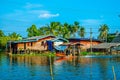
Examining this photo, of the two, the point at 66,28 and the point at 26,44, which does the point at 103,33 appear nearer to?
the point at 66,28

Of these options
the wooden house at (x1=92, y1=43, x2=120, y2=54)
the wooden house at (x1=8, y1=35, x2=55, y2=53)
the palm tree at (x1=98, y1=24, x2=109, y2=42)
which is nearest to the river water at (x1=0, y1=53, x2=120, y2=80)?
the wooden house at (x1=92, y1=43, x2=120, y2=54)

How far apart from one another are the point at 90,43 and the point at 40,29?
25695mm

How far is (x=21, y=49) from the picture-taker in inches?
2419

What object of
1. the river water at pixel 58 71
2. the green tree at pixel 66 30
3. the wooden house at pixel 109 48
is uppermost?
the green tree at pixel 66 30

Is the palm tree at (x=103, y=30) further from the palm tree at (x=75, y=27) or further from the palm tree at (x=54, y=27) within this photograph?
the palm tree at (x=54, y=27)

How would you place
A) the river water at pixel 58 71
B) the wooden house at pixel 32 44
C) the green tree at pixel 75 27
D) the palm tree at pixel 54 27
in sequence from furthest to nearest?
the green tree at pixel 75 27
the palm tree at pixel 54 27
the wooden house at pixel 32 44
the river water at pixel 58 71

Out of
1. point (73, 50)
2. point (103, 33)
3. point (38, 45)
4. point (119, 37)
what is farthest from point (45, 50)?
point (103, 33)

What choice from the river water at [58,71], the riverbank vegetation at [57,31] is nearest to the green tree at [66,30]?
the riverbank vegetation at [57,31]

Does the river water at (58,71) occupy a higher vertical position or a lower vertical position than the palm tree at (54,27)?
lower

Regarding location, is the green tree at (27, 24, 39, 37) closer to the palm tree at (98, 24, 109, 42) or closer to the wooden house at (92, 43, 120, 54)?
the palm tree at (98, 24, 109, 42)

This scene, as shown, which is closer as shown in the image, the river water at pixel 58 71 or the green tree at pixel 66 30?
the river water at pixel 58 71

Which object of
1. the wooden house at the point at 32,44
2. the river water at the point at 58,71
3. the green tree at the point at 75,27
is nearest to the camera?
the river water at the point at 58,71

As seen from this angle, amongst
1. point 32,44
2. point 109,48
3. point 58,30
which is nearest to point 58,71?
point 109,48

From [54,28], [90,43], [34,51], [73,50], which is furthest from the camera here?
[54,28]
